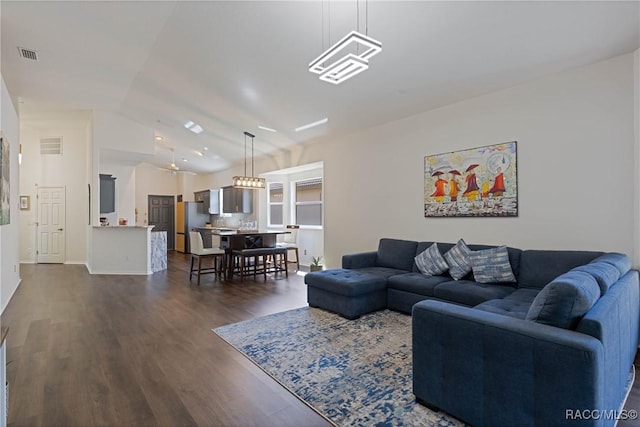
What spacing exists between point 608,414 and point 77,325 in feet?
15.7

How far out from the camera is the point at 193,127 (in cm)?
732

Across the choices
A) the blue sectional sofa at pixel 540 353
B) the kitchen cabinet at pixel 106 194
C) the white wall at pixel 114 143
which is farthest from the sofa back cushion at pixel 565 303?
the kitchen cabinet at pixel 106 194

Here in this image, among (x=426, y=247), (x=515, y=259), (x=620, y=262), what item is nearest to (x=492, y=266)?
(x=515, y=259)

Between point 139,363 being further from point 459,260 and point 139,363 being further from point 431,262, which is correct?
point 459,260

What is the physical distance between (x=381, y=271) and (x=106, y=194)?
23.9 ft

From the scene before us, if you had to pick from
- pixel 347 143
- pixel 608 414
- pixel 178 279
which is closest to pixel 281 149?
pixel 347 143

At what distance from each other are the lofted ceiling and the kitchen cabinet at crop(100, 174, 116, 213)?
7.15ft

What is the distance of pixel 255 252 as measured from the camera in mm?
6234

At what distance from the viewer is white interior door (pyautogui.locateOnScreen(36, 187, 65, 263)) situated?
847cm

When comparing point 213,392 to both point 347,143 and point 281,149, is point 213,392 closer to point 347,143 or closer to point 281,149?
point 347,143

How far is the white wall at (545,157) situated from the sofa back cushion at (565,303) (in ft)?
6.77

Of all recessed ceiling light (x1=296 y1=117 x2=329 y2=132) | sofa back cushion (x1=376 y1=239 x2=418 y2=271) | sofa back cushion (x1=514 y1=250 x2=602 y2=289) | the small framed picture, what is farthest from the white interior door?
sofa back cushion (x1=514 y1=250 x2=602 y2=289)

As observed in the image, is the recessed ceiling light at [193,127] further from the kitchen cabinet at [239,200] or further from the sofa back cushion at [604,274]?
the sofa back cushion at [604,274]

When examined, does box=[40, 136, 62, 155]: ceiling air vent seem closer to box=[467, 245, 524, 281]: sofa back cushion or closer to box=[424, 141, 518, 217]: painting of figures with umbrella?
box=[424, 141, 518, 217]: painting of figures with umbrella
